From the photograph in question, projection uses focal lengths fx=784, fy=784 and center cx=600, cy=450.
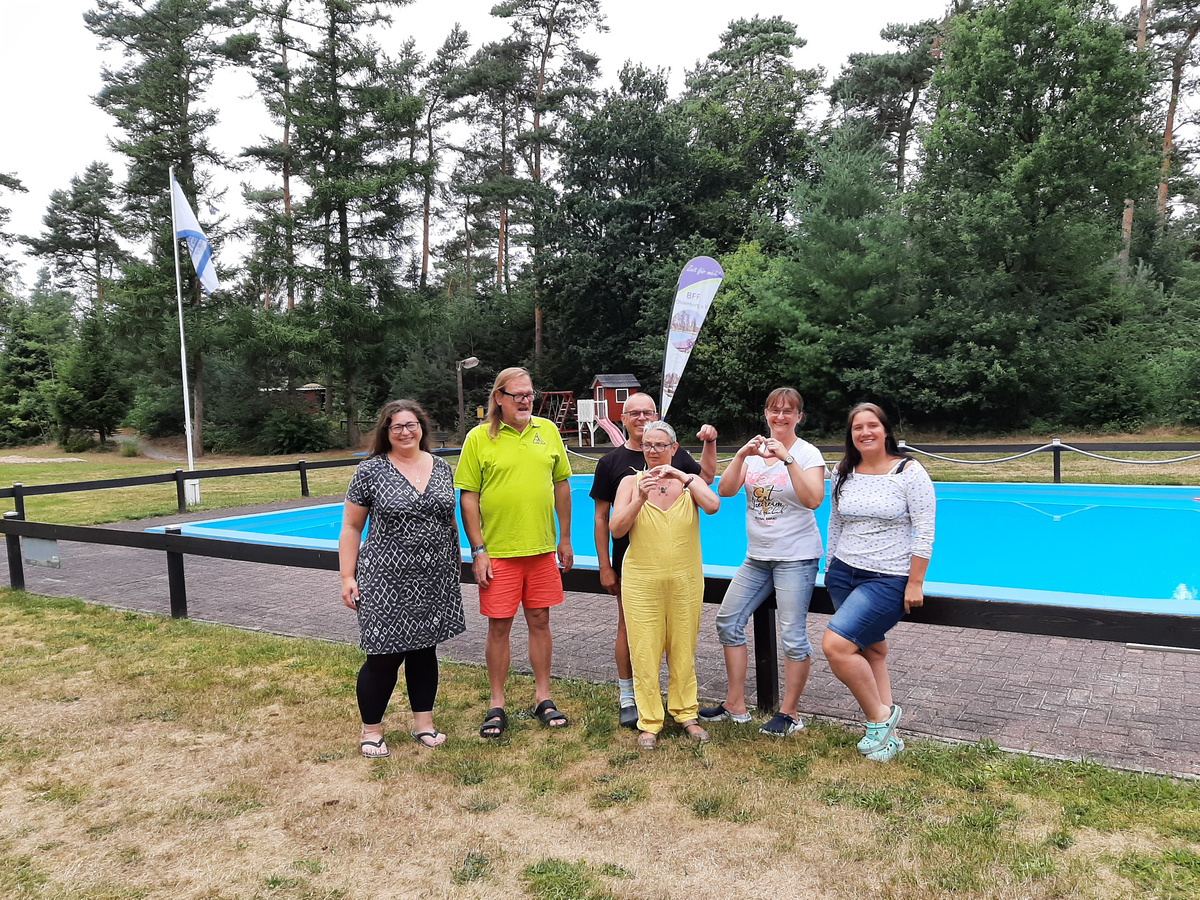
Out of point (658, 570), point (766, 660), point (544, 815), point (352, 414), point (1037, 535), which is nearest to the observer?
point (544, 815)

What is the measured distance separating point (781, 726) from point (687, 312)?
6421 millimetres

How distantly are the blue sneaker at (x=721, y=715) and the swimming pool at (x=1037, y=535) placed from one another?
1618 mm

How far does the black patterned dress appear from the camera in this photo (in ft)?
11.4

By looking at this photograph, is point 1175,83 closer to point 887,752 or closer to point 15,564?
point 887,752

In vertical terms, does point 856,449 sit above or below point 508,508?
above

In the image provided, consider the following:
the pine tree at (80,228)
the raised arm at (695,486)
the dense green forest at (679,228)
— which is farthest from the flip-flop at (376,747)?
the pine tree at (80,228)

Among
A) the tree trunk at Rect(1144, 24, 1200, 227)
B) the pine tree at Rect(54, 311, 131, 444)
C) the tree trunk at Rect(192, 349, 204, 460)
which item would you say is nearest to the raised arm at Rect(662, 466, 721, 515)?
the tree trunk at Rect(192, 349, 204, 460)

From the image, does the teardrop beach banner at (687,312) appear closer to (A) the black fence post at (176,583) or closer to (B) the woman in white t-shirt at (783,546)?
(A) the black fence post at (176,583)

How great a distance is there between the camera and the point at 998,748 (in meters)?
3.34

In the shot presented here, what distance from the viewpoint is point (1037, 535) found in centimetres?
975

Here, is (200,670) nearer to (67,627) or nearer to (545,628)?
(67,627)

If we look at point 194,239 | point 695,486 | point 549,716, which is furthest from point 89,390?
point 695,486

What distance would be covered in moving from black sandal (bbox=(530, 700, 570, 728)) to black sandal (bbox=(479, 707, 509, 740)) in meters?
0.17

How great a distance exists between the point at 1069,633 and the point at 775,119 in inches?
1113
